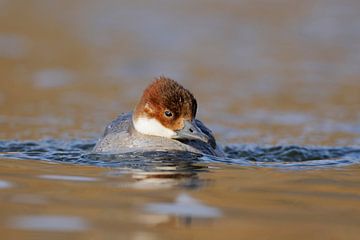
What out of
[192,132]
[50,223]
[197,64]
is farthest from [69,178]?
[197,64]

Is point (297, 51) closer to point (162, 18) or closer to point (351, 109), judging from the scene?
point (162, 18)

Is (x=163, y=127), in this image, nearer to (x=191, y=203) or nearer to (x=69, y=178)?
(x=69, y=178)

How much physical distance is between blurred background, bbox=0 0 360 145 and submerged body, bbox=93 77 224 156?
2095 mm

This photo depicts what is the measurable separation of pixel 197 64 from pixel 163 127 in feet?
26.3

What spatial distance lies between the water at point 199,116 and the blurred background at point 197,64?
40 mm

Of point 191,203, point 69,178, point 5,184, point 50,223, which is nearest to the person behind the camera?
point 50,223

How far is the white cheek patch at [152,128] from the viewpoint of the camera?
351 inches

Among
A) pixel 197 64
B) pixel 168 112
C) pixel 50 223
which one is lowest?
pixel 50 223

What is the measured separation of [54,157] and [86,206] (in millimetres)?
2561

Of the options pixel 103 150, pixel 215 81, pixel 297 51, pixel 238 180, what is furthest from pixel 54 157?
pixel 297 51

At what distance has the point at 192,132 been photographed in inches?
347

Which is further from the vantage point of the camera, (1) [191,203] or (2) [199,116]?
(2) [199,116]

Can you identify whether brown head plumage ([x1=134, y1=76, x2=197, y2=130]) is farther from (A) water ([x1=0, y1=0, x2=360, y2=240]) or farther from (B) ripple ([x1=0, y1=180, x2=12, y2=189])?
(B) ripple ([x1=0, y1=180, x2=12, y2=189])

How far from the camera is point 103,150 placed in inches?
360
